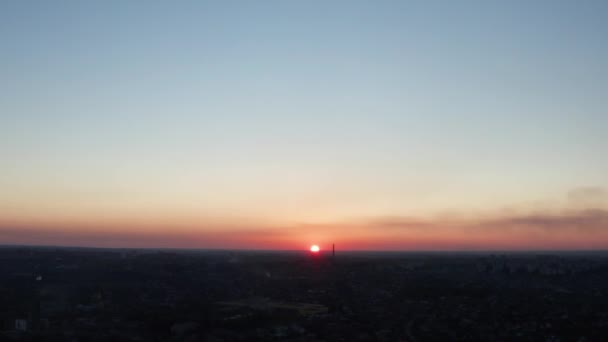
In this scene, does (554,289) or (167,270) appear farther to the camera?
(167,270)

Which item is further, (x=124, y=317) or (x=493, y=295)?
(x=493, y=295)

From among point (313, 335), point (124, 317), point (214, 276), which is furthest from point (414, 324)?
point (214, 276)


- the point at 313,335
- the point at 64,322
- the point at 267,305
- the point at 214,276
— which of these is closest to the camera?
the point at 313,335

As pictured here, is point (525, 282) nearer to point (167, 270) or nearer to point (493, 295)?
point (493, 295)

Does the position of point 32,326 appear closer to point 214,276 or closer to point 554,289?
point 214,276

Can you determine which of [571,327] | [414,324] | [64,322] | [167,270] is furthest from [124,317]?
[167,270]

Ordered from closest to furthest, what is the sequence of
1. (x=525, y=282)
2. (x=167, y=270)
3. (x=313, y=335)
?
(x=313, y=335)
(x=525, y=282)
(x=167, y=270)
